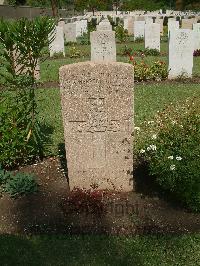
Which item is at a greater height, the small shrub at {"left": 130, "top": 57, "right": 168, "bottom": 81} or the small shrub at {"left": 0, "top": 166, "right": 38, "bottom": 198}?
the small shrub at {"left": 130, "top": 57, "right": 168, "bottom": 81}

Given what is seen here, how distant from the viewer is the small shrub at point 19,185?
5.66 meters

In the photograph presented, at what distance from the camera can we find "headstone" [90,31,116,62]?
1298cm

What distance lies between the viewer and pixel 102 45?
13.1 m

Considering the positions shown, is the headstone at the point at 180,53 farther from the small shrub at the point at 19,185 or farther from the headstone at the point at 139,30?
the headstone at the point at 139,30

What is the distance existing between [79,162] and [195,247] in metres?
1.89

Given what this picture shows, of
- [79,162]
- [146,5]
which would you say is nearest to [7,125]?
[79,162]

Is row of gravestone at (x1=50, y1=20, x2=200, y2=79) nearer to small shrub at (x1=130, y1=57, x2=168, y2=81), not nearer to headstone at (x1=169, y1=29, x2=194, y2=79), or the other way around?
headstone at (x1=169, y1=29, x2=194, y2=79)

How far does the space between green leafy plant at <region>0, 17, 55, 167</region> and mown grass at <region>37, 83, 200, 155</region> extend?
0.80 m

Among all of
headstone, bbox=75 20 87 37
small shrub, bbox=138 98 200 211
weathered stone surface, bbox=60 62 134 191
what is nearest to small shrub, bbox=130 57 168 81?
small shrub, bbox=138 98 200 211

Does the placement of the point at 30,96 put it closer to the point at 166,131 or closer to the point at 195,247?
the point at 166,131

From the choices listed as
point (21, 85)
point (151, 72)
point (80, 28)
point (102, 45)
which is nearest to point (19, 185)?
point (21, 85)

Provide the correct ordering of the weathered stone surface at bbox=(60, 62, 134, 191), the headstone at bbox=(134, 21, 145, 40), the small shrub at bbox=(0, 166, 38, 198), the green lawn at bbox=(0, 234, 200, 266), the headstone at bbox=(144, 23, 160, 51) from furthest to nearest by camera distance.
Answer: the headstone at bbox=(134, 21, 145, 40)
the headstone at bbox=(144, 23, 160, 51)
the small shrub at bbox=(0, 166, 38, 198)
the weathered stone surface at bbox=(60, 62, 134, 191)
the green lawn at bbox=(0, 234, 200, 266)

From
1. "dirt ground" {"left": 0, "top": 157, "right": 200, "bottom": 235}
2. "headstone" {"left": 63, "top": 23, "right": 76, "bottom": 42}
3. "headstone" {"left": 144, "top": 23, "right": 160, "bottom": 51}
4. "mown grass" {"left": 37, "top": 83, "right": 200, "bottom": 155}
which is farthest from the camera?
"headstone" {"left": 63, "top": 23, "right": 76, "bottom": 42}

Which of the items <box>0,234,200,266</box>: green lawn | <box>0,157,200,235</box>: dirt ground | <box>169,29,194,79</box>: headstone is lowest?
<box>0,234,200,266</box>: green lawn
